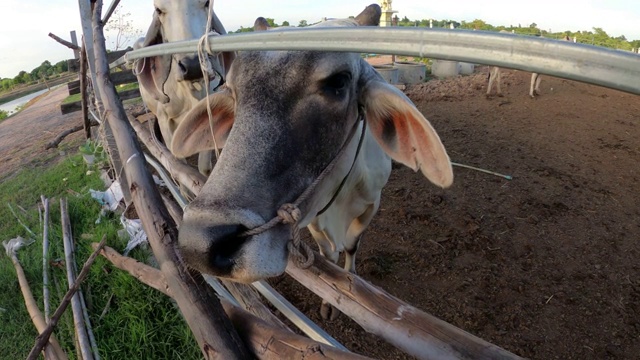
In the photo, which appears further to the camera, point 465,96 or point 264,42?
point 465,96

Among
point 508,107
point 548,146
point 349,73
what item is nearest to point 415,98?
point 508,107

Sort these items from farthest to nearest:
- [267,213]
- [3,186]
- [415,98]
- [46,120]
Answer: [46,120]
[415,98]
[3,186]
[267,213]

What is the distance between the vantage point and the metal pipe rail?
0.67 m

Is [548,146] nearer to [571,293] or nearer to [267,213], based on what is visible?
[571,293]

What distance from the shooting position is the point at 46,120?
1378 cm

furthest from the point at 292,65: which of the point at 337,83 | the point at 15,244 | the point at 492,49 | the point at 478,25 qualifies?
the point at 478,25

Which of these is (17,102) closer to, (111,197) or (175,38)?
(111,197)

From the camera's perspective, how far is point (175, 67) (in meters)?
3.79

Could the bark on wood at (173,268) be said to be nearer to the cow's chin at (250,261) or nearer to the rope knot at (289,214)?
the cow's chin at (250,261)

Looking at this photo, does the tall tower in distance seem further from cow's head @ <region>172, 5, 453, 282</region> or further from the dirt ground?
cow's head @ <region>172, 5, 453, 282</region>

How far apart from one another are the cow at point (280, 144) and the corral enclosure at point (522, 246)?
190 cm

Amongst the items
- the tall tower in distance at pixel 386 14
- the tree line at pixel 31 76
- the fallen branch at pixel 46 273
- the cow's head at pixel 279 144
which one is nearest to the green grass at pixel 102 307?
the fallen branch at pixel 46 273

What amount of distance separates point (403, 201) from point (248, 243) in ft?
12.7

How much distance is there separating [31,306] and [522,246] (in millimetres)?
4311
